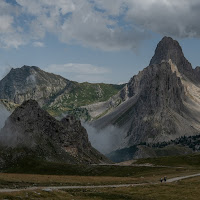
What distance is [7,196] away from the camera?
176 feet

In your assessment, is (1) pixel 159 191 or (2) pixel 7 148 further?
(2) pixel 7 148

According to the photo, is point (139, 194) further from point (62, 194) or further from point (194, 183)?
point (194, 183)

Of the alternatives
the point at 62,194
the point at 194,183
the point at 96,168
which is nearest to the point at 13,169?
the point at 96,168

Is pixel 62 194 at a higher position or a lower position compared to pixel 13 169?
higher

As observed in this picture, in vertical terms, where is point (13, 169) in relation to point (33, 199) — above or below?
below

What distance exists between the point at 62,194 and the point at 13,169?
4751 inches

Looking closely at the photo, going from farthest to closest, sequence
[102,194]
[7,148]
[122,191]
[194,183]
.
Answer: [7,148]
[194,183]
[122,191]
[102,194]

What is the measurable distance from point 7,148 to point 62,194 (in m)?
144

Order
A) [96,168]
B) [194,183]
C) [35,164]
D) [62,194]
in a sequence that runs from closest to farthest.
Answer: [62,194]
[194,183]
[96,168]
[35,164]

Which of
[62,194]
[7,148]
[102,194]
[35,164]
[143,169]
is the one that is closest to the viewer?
[62,194]

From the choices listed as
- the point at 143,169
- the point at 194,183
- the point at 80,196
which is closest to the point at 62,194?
the point at 80,196

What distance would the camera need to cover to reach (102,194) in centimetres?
6806

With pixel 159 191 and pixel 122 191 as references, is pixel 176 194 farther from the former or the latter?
pixel 122 191

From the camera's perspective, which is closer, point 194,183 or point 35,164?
point 194,183
